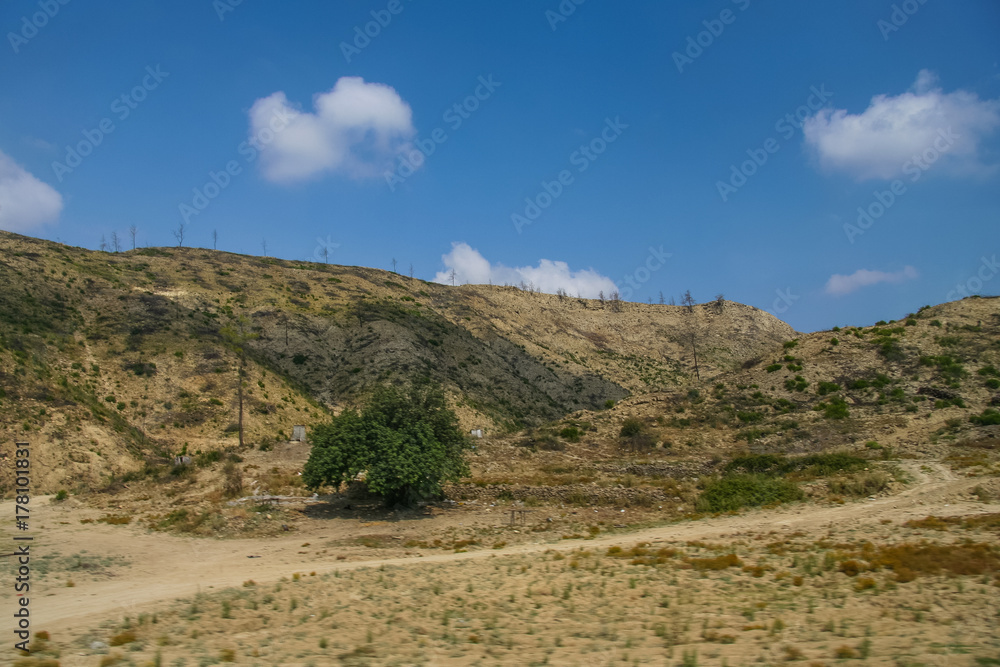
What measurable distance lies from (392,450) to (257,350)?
4689 cm

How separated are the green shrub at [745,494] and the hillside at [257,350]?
31795mm

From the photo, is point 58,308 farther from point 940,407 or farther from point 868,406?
point 940,407

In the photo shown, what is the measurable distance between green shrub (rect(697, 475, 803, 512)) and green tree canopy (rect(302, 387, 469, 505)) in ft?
40.9

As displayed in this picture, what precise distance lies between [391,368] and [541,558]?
50.3m

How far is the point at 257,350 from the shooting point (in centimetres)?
6700

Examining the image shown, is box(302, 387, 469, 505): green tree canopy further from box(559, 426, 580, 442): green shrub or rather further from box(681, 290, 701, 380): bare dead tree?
box(681, 290, 701, 380): bare dead tree

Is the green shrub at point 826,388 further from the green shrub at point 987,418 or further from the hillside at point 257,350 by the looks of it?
the hillside at point 257,350

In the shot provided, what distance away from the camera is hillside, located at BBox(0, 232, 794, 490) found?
1710 inches

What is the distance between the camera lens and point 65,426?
39062 mm

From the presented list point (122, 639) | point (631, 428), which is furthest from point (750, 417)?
point (122, 639)

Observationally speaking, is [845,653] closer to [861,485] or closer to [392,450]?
[861,485]

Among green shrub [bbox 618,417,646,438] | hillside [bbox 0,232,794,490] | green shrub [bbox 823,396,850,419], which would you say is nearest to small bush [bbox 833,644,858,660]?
green shrub [bbox 618,417,646,438]

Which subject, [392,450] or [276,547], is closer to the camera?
[276,547]

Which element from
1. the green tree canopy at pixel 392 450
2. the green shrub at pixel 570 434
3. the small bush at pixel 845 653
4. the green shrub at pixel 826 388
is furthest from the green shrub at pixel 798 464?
the small bush at pixel 845 653
